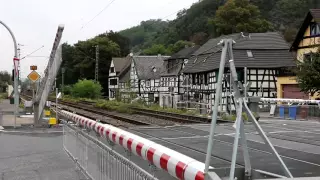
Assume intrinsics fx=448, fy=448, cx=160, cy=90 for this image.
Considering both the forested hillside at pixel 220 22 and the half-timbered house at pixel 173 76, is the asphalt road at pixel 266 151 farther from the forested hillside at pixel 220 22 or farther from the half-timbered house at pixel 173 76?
the forested hillside at pixel 220 22

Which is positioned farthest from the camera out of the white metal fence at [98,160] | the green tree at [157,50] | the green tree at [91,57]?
the green tree at [157,50]

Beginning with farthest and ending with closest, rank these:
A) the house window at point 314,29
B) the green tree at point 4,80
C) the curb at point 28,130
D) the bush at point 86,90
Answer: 1. the green tree at point 4,80
2. the bush at point 86,90
3. the house window at point 314,29
4. the curb at point 28,130

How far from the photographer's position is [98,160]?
7312mm

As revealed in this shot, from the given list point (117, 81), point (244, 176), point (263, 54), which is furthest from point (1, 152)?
point (117, 81)

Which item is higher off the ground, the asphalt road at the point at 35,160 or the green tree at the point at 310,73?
the green tree at the point at 310,73

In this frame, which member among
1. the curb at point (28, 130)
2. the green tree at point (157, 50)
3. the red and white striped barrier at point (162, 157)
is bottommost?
the curb at point (28, 130)

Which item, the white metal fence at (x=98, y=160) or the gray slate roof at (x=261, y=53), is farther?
the gray slate roof at (x=261, y=53)

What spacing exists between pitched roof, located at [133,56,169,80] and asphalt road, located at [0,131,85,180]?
5560cm

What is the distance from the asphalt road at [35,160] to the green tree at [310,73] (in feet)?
25.7

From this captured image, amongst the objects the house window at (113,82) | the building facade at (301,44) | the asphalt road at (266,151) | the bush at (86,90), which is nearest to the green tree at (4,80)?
the house window at (113,82)

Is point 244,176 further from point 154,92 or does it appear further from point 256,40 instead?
point 154,92

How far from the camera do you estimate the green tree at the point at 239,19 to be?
78.5 meters

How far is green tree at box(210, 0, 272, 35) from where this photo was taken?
7850 cm

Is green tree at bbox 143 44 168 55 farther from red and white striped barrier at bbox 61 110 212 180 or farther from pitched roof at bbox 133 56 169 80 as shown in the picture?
red and white striped barrier at bbox 61 110 212 180
